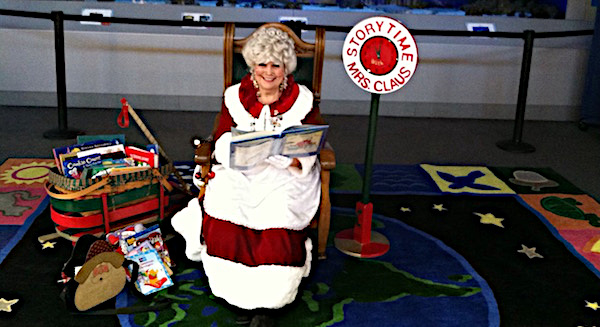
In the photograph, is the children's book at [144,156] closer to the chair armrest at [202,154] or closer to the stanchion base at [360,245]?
the chair armrest at [202,154]

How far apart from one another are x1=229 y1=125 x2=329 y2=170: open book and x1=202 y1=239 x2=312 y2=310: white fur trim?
441 mm

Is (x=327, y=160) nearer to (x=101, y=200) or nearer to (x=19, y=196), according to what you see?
(x=101, y=200)

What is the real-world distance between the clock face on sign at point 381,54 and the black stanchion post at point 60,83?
2975 millimetres

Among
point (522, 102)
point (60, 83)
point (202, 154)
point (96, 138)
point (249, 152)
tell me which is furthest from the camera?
point (522, 102)

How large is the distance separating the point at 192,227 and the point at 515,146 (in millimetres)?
3509

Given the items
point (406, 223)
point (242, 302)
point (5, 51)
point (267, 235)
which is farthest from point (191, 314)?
point (5, 51)

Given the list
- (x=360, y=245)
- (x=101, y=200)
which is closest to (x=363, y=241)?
(x=360, y=245)

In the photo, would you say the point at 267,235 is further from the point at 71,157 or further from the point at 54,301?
the point at 71,157

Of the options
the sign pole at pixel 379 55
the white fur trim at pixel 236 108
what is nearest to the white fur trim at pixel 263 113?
the white fur trim at pixel 236 108

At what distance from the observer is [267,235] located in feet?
9.07

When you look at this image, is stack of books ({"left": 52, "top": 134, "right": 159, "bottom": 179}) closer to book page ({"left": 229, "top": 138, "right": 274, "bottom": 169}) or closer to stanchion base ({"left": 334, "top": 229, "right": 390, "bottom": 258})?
book page ({"left": 229, "top": 138, "right": 274, "bottom": 169})

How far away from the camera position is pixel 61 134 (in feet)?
17.6

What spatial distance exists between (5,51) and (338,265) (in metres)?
4.41

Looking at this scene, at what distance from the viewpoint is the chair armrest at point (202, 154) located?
3.06m
